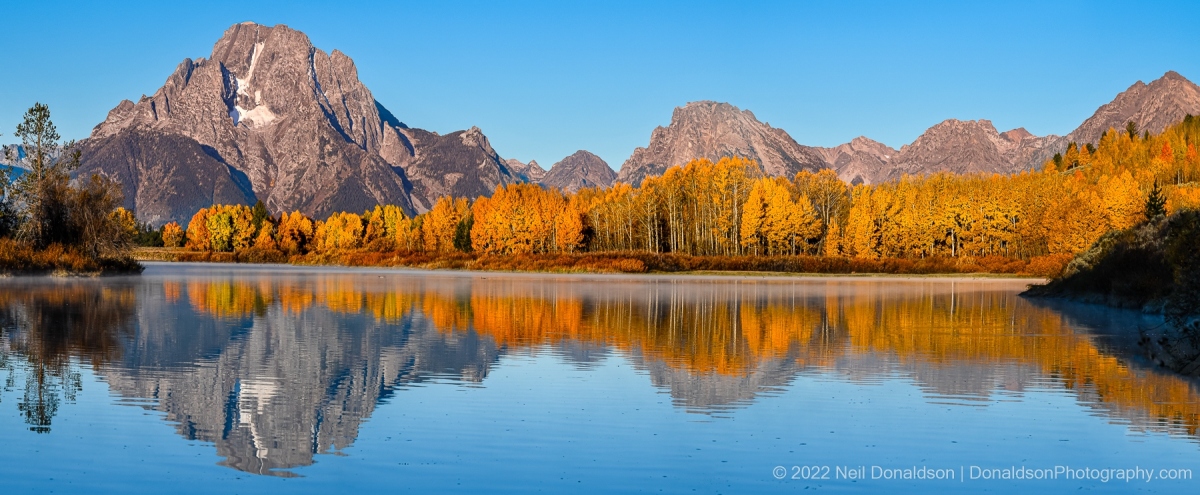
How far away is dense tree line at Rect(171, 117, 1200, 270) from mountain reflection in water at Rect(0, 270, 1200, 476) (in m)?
58.4

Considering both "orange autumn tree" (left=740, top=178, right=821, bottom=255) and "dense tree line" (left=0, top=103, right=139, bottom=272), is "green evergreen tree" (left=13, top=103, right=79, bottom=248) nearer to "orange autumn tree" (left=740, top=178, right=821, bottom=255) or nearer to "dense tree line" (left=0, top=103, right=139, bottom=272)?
"dense tree line" (left=0, top=103, right=139, bottom=272)

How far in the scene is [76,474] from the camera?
9602 millimetres

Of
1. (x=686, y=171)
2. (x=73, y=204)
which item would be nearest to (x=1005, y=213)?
(x=686, y=171)

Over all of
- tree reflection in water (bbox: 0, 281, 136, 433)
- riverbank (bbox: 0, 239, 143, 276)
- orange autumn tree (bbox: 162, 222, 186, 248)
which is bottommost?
tree reflection in water (bbox: 0, 281, 136, 433)

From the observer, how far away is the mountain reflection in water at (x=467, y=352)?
13500 millimetres

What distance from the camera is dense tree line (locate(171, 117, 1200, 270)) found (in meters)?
95.8

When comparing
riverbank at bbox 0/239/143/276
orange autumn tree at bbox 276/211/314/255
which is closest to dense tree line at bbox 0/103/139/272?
riverbank at bbox 0/239/143/276

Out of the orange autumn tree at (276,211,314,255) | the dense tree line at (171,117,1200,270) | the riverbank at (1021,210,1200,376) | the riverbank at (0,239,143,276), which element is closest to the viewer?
the riverbank at (1021,210,1200,376)

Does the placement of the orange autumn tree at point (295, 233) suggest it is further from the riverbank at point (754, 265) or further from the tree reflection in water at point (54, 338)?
the tree reflection in water at point (54, 338)

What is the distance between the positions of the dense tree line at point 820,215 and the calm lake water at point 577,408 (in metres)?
69.7

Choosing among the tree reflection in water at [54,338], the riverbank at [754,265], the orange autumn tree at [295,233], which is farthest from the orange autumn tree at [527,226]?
the tree reflection in water at [54,338]

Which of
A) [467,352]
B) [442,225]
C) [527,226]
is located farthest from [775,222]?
[467,352]

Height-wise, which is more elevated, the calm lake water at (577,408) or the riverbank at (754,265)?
the riverbank at (754,265)

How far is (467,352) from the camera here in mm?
20672
